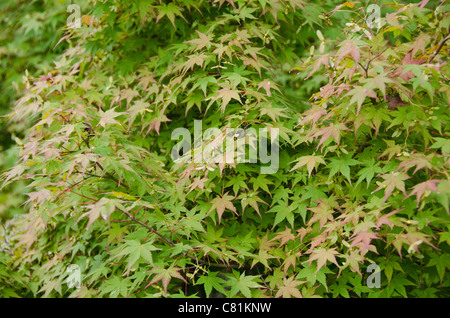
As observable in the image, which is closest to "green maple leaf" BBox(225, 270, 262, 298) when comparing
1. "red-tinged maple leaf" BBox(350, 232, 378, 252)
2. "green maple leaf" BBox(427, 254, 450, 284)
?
"red-tinged maple leaf" BBox(350, 232, 378, 252)

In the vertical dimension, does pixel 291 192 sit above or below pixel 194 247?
above

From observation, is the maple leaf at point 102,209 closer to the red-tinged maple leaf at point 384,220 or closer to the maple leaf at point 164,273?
the maple leaf at point 164,273

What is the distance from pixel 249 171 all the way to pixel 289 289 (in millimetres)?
706

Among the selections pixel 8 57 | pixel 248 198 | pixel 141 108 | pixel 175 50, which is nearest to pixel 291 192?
pixel 248 198

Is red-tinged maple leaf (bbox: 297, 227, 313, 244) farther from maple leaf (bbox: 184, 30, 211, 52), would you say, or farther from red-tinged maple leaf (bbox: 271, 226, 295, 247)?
maple leaf (bbox: 184, 30, 211, 52)

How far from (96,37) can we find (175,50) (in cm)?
67

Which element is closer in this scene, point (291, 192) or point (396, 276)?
point (396, 276)

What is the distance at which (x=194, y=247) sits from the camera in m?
2.11

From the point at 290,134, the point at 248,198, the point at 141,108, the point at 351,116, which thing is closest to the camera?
the point at 351,116

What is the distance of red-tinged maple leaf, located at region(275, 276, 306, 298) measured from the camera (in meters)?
1.99

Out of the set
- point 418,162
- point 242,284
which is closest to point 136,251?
point 242,284

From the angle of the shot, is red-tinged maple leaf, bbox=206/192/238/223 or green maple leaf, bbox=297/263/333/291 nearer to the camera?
green maple leaf, bbox=297/263/333/291

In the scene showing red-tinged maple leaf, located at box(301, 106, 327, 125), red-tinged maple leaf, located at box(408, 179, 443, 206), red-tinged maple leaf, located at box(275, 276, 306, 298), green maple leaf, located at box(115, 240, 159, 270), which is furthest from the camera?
red-tinged maple leaf, located at box(301, 106, 327, 125)

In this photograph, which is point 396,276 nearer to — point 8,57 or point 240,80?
point 240,80
